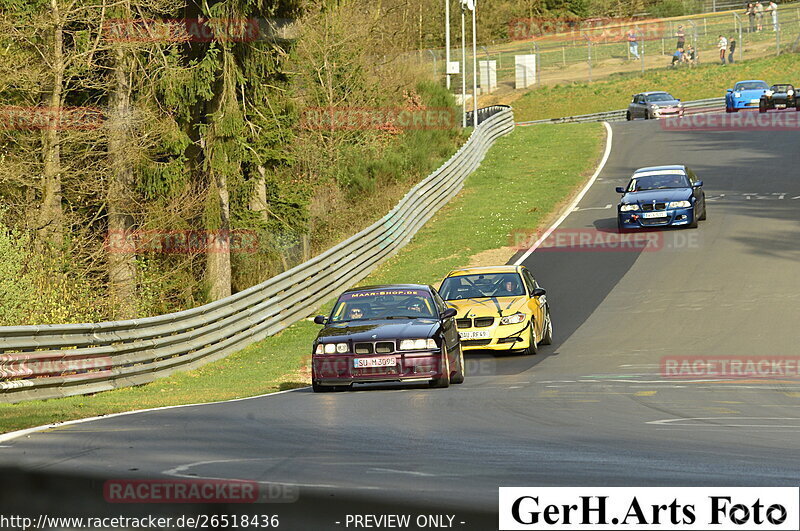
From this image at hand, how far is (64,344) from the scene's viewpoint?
16.1 meters

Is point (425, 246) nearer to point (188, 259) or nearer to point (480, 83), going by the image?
point (188, 259)

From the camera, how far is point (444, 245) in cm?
3284

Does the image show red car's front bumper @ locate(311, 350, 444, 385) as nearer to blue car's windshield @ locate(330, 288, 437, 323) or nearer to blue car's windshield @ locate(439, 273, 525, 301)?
blue car's windshield @ locate(330, 288, 437, 323)

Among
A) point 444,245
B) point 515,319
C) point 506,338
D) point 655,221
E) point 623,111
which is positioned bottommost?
point 506,338

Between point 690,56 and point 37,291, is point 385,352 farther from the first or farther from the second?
point 690,56

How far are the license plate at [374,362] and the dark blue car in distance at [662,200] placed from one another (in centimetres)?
1765

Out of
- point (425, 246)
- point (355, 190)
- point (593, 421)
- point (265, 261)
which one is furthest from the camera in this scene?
point (355, 190)

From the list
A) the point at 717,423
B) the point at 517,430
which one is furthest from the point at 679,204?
the point at 517,430

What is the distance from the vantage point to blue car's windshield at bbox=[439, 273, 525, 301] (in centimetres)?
2027

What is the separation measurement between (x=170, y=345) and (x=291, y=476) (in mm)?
12609

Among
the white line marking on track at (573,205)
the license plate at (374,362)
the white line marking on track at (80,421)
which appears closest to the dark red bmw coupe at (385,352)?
the license plate at (374,362)

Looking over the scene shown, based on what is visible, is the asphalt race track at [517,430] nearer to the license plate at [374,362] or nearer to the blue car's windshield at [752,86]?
the license plate at [374,362]

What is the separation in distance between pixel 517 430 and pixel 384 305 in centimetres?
634

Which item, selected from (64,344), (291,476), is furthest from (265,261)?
(291,476)
